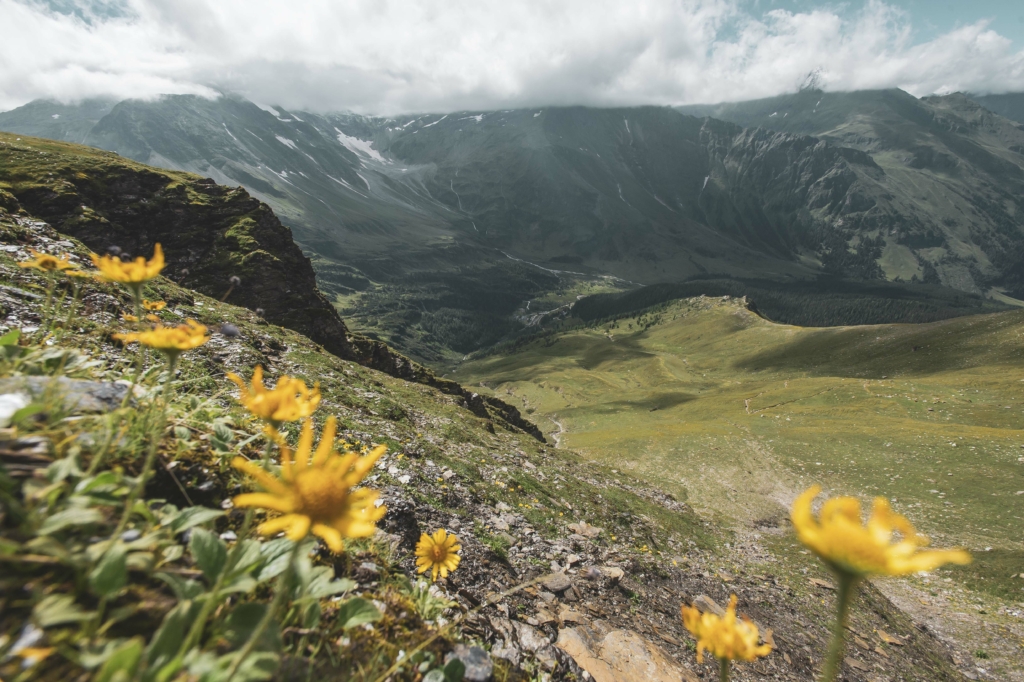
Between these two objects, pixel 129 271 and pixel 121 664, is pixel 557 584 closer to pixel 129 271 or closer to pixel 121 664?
pixel 121 664

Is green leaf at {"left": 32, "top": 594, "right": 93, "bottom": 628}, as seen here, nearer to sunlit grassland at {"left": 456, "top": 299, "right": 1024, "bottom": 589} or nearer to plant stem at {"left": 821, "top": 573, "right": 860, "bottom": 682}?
plant stem at {"left": 821, "top": 573, "right": 860, "bottom": 682}

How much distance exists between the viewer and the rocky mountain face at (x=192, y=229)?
1060 inches

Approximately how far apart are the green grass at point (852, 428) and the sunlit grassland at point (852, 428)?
7.3 inches

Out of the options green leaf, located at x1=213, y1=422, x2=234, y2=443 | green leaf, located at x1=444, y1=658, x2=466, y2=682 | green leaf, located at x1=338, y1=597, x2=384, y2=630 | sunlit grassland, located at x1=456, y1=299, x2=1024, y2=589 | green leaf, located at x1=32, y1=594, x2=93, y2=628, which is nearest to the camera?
green leaf, located at x1=32, y1=594, x2=93, y2=628

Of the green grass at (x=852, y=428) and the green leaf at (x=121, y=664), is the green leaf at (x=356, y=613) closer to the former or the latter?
the green leaf at (x=121, y=664)

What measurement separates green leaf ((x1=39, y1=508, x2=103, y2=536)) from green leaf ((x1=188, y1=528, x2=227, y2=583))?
50cm

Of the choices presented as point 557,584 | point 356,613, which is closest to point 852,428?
point 557,584

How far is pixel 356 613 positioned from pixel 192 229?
1501 inches

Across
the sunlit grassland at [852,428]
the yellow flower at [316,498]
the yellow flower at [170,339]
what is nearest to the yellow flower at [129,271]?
the yellow flower at [170,339]

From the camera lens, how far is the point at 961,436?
4191 cm

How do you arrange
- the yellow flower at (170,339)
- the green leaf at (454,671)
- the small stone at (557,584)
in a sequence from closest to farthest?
the green leaf at (454,671), the yellow flower at (170,339), the small stone at (557,584)

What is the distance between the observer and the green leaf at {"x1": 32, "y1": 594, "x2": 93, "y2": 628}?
194cm

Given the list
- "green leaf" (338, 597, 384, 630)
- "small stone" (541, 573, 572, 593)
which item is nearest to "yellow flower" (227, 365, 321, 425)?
"green leaf" (338, 597, 384, 630)

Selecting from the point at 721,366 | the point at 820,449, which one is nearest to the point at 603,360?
the point at 721,366
